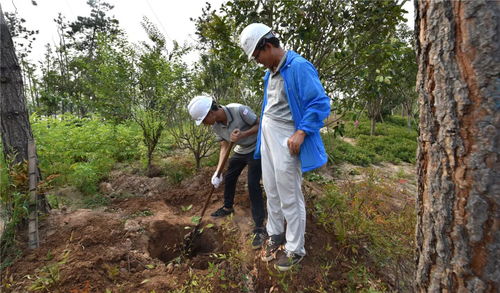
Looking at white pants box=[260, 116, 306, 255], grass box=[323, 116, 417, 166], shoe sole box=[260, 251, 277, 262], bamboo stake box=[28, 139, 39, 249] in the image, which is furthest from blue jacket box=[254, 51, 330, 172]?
grass box=[323, 116, 417, 166]

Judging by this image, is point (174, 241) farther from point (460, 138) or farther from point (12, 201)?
point (460, 138)

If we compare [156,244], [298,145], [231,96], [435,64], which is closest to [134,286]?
[156,244]

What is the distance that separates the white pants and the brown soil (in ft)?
1.07

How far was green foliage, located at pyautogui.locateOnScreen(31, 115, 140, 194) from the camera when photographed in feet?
13.1

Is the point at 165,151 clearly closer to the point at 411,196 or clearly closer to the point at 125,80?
the point at 125,80

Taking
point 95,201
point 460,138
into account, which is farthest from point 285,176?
point 95,201

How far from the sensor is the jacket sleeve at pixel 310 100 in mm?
1944

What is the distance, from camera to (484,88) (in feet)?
2.90

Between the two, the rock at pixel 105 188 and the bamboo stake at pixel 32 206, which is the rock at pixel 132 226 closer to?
the bamboo stake at pixel 32 206

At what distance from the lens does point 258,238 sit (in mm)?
2701

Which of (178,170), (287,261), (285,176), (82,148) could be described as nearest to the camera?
(285,176)

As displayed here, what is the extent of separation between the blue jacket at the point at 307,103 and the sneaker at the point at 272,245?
0.85m

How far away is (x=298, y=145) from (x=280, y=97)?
1.45 ft

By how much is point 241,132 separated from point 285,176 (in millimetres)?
801
